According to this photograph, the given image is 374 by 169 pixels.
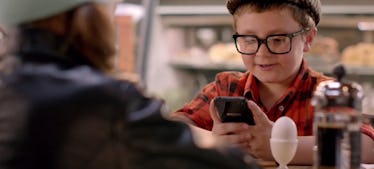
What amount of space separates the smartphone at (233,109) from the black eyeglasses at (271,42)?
29cm

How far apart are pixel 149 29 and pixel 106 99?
3.62 meters

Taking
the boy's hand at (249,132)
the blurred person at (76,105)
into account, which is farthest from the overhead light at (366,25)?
the blurred person at (76,105)

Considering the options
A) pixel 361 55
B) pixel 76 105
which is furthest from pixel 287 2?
pixel 361 55

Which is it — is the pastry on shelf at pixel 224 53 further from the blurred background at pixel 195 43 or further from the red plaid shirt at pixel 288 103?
the red plaid shirt at pixel 288 103

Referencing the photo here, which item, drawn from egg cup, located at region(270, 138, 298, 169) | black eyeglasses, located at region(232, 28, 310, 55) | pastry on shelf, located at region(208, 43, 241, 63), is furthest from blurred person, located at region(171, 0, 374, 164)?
pastry on shelf, located at region(208, 43, 241, 63)

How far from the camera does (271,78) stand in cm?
201

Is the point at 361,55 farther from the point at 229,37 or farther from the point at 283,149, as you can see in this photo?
the point at 283,149

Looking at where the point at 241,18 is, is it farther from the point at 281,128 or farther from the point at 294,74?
the point at 281,128

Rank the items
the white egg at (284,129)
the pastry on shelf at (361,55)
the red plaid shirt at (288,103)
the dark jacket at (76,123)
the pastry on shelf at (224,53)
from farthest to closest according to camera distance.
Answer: the pastry on shelf at (224,53), the pastry on shelf at (361,55), the red plaid shirt at (288,103), the white egg at (284,129), the dark jacket at (76,123)

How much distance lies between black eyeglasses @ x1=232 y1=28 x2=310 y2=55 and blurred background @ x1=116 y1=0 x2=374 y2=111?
2131mm

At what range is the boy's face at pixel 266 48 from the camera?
1908 millimetres

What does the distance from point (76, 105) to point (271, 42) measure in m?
1.01

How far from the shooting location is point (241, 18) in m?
1.96

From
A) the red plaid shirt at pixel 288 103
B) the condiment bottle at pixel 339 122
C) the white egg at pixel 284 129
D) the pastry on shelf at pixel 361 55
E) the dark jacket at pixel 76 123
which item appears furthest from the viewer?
the pastry on shelf at pixel 361 55
